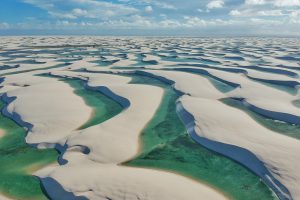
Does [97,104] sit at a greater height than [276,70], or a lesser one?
greater

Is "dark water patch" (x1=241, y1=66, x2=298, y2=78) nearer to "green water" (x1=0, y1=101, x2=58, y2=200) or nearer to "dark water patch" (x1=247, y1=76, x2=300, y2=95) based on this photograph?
"dark water patch" (x1=247, y1=76, x2=300, y2=95)

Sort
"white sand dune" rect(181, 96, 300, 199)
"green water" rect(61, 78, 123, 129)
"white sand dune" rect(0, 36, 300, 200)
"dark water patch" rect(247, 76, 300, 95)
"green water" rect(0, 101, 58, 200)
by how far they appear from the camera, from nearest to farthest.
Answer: "white sand dune" rect(0, 36, 300, 200), "green water" rect(0, 101, 58, 200), "white sand dune" rect(181, 96, 300, 199), "green water" rect(61, 78, 123, 129), "dark water patch" rect(247, 76, 300, 95)

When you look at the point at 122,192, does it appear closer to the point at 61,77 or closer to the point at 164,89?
the point at 164,89

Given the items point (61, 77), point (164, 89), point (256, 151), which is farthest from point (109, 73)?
point (256, 151)

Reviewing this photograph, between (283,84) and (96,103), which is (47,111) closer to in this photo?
(96,103)

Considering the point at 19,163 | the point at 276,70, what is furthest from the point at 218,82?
the point at 19,163

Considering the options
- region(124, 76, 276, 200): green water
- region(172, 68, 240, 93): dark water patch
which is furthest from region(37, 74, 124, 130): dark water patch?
region(172, 68, 240, 93): dark water patch
